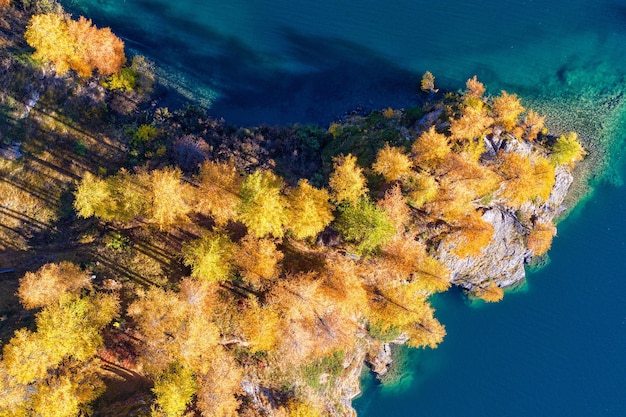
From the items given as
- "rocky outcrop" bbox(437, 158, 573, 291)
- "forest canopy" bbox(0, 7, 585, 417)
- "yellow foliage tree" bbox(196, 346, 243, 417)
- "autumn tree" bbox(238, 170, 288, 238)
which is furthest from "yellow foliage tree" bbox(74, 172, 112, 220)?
"rocky outcrop" bbox(437, 158, 573, 291)

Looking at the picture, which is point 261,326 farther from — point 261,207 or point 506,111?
point 506,111

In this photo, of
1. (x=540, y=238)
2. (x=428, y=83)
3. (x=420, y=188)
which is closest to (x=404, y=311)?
(x=420, y=188)

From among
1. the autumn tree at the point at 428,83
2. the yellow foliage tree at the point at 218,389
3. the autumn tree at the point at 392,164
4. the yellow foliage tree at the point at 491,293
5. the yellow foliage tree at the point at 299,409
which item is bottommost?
the yellow foliage tree at the point at 299,409

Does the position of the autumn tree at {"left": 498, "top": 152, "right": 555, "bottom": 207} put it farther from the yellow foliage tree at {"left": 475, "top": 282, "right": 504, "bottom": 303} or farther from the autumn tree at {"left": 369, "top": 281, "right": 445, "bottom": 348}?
the autumn tree at {"left": 369, "top": 281, "right": 445, "bottom": 348}

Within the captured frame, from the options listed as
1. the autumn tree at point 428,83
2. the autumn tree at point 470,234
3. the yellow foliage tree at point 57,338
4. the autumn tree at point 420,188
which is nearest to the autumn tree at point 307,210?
the autumn tree at point 420,188

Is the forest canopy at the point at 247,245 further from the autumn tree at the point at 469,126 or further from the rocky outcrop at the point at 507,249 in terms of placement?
the rocky outcrop at the point at 507,249

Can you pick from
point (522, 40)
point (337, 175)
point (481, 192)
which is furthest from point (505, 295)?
point (522, 40)
